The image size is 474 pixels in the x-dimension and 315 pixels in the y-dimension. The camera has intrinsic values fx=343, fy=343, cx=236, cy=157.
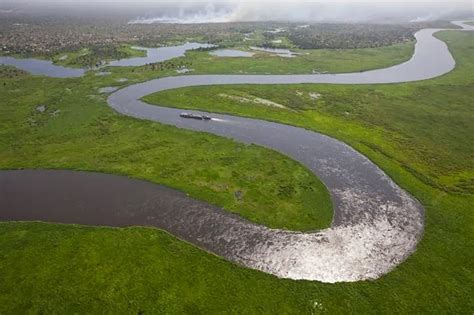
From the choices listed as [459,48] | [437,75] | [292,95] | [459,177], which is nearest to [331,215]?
[459,177]

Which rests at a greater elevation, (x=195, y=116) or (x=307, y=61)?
(x=307, y=61)

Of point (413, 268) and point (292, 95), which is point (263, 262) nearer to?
point (413, 268)

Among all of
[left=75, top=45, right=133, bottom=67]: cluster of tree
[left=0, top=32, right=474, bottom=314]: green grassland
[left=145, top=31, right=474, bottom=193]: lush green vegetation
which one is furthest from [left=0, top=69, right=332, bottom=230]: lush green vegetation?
[left=75, top=45, right=133, bottom=67]: cluster of tree

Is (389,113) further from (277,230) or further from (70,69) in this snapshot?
(70,69)

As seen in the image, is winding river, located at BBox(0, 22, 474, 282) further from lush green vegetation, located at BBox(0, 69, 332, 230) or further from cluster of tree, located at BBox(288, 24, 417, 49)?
cluster of tree, located at BBox(288, 24, 417, 49)

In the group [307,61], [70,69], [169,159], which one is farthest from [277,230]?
[70,69]

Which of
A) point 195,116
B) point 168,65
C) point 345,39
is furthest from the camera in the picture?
point 345,39
